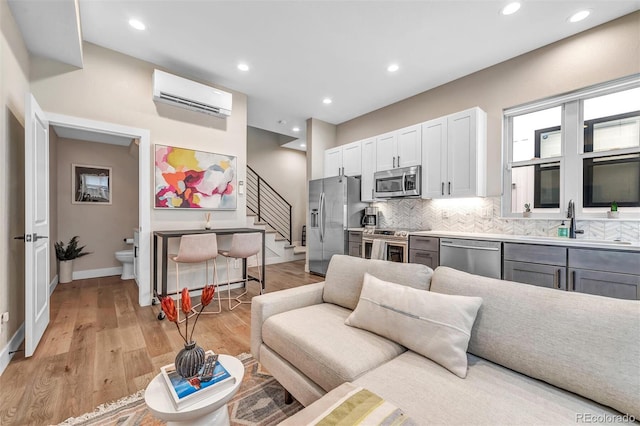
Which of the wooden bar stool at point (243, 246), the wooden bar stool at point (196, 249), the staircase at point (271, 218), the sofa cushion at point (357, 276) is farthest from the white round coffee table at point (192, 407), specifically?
the staircase at point (271, 218)

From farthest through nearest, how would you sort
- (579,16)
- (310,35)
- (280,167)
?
(280,167) → (310,35) → (579,16)

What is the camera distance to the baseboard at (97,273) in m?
4.54

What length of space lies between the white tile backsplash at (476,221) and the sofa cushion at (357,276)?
233 centimetres

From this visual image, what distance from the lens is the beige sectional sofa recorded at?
0.95 m

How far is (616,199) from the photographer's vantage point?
8.75 ft

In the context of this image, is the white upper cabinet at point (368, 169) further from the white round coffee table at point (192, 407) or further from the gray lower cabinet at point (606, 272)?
the white round coffee table at point (192, 407)

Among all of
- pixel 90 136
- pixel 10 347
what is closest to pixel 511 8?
Answer: pixel 10 347

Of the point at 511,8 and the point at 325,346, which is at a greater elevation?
the point at 511,8

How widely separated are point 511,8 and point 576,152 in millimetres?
1690

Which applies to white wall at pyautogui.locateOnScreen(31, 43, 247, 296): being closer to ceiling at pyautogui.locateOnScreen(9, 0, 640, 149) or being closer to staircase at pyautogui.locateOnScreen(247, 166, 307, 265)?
ceiling at pyautogui.locateOnScreen(9, 0, 640, 149)

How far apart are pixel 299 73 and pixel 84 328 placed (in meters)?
3.90

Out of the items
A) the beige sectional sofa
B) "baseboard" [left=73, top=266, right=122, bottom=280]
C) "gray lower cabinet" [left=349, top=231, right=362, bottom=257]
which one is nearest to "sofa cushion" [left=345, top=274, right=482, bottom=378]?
the beige sectional sofa

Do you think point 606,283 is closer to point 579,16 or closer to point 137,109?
point 579,16

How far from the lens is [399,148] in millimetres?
4238
